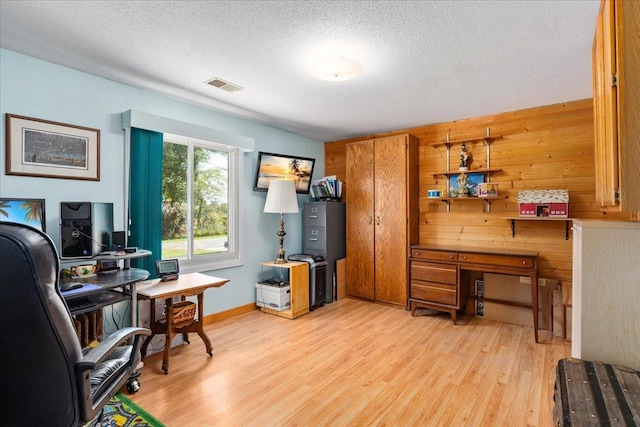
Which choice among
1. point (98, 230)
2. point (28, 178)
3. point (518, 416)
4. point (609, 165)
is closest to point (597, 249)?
point (609, 165)

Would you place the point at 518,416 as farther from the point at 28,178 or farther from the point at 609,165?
the point at 28,178

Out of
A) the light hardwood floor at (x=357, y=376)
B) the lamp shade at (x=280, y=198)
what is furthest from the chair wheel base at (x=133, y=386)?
the lamp shade at (x=280, y=198)

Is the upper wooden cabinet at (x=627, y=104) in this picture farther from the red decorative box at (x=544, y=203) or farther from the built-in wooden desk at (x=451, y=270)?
the red decorative box at (x=544, y=203)

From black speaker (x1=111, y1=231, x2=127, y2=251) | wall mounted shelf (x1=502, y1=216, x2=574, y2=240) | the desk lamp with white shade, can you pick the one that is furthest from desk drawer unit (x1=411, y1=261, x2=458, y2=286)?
black speaker (x1=111, y1=231, x2=127, y2=251)

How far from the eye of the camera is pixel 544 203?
322cm

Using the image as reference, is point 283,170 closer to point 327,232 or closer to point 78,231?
point 327,232

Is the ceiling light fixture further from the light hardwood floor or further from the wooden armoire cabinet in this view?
the light hardwood floor

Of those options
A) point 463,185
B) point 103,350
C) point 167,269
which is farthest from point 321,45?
point 463,185

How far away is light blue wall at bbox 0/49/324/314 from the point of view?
2.24m

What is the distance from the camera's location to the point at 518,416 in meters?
1.91

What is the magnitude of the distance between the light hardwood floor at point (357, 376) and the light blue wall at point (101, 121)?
2.17ft

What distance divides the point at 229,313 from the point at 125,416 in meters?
1.75

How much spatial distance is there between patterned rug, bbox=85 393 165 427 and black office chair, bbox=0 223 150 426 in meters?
0.77

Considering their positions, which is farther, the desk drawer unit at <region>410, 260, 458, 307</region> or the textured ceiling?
the desk drawer unit at <region>410, 260, 458, 307</region>
